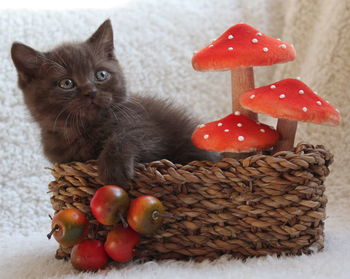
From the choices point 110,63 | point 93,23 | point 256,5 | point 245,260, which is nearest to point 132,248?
point 245,260

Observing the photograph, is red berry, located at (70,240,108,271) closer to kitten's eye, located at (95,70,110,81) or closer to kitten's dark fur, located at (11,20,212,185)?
kitten's dark fur, located at (11,20,212,185)

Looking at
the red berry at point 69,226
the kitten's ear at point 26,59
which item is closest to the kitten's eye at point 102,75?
the kitten's ear at point 26,59

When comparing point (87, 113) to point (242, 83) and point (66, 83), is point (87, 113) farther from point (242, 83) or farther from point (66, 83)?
point (242, 83)

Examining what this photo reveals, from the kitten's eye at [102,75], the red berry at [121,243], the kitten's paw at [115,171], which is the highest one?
the kitten's eye at [102,75]

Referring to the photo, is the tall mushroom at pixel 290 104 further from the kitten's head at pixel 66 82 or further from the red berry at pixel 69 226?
the red berry at pixel 69 226

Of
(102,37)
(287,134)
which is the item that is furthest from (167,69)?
(287,134)

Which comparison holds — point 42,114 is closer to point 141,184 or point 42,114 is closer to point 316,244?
point 141,184

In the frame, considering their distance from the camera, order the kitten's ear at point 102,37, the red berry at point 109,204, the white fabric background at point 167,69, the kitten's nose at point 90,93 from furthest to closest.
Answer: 1. the white fabric background at point 167,69
2. the kitten's ear at point 102,37
3. the kitten's nose at point 90,93
4. the red berry at point 109,204
